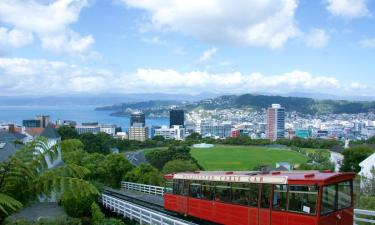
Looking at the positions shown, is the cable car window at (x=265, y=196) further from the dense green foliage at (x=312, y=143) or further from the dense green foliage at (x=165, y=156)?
the dense green foliage at (x=312, y=143)

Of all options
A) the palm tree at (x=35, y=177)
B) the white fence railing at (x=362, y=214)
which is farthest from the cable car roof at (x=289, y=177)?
the palm tree at (x=35, y=177)

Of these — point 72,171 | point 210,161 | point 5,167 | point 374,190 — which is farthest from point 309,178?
point 210,161

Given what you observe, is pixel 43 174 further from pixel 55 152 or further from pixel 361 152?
pixel 361 152

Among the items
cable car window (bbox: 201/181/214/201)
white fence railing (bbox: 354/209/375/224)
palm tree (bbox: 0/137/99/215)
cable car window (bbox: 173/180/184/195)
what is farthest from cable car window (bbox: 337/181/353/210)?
cable car window (bbox: 173/180/184/195)

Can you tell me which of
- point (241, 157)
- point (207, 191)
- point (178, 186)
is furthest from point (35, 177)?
point (241, 157)

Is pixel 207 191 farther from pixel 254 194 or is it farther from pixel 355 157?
pixel 355 157

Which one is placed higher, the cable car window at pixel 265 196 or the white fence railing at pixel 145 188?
the cable car window at pixel 265 196

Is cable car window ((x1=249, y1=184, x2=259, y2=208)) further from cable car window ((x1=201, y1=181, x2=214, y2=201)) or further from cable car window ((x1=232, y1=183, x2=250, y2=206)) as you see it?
cable car window ((x1=201, y1=181, x2=214, y2=201))
